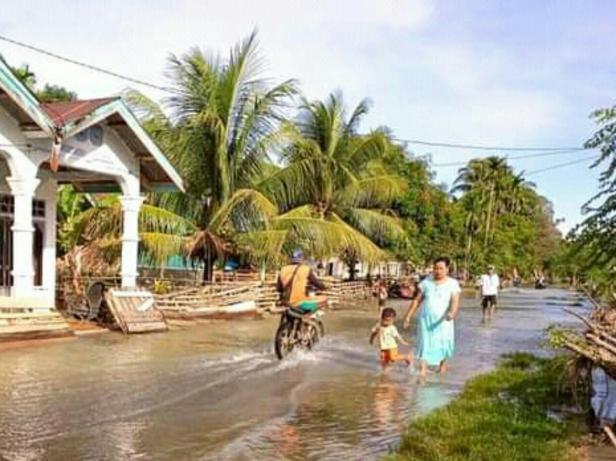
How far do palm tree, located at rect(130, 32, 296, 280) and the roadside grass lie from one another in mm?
13708

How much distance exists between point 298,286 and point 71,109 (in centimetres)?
653

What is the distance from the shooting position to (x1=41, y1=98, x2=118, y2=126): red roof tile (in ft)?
49.8

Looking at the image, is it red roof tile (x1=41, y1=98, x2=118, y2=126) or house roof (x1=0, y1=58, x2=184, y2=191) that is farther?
red roof tile (x1=41, y1=98, x2=118, y2=126)

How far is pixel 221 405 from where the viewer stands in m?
9.12

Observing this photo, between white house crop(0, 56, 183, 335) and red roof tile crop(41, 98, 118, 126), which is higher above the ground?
red roof tile crop(41, 98, 118, 126)

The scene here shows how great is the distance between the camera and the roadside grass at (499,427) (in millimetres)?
6594

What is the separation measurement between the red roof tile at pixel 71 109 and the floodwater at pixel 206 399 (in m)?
4.26

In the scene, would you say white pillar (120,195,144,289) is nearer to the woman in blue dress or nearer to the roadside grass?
the woman in blue dress

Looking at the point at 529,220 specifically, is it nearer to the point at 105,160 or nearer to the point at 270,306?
the point at 270,306

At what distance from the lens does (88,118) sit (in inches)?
620

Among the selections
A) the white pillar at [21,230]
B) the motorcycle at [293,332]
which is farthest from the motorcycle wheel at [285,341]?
the white pillar at [21,230]

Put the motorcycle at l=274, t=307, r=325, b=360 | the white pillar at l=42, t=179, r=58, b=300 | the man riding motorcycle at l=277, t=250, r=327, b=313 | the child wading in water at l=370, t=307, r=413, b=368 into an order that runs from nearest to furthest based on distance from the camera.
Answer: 1. the child wading in water at l=370, t=307, r=413, b=368
2. the man riding motorcycle at l=277, t=250, r=327, b=313
3. the motorcycle at l=274, t=307, r=325, b=360
4. the white pillar at l=42, t=179, r=58, b=300

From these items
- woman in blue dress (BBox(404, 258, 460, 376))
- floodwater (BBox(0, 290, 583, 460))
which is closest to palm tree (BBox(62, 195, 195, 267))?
floodwater (BBox(0, 290, 583, 460))

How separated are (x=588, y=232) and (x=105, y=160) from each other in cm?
1099
